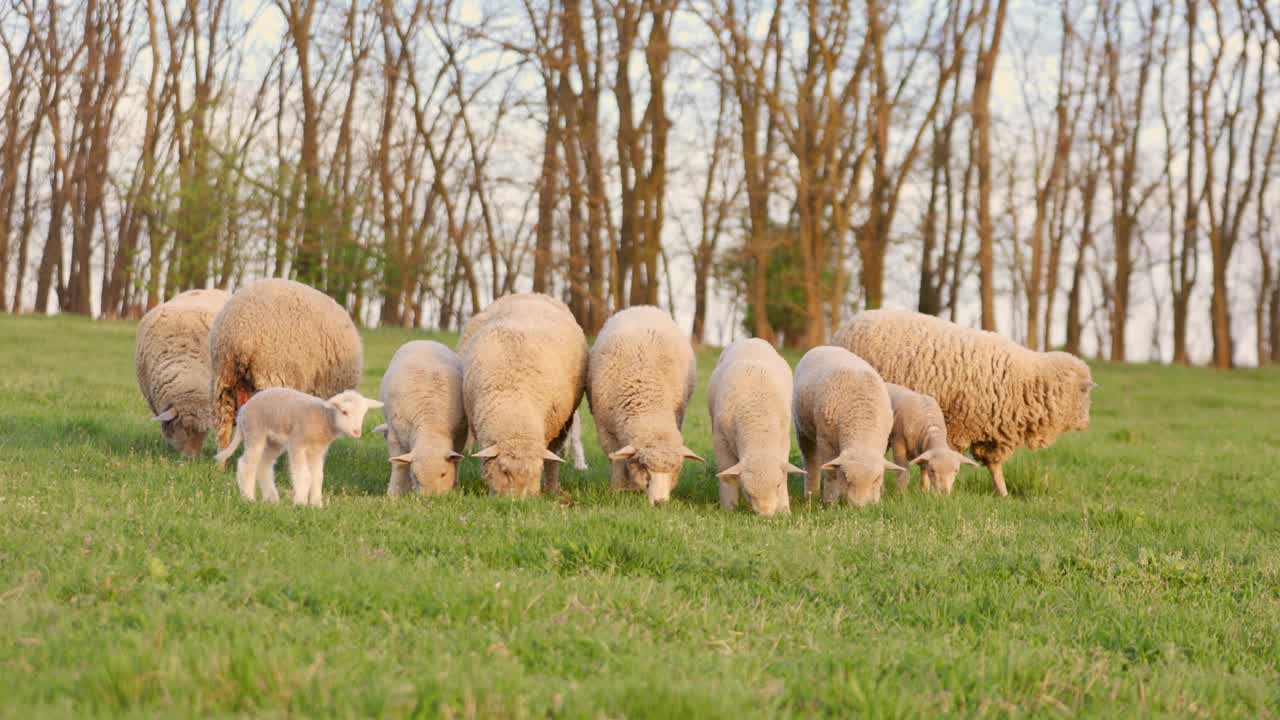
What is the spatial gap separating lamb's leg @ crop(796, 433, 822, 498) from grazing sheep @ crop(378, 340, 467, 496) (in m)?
2.75

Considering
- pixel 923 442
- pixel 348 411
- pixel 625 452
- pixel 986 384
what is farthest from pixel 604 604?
pixel 986 384

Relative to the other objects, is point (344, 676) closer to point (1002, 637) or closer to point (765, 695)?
point (765, 695)

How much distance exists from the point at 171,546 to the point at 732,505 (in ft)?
12.8

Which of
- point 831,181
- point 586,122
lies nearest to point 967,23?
point 831,181

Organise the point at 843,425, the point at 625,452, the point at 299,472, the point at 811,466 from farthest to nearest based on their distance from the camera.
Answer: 1. the point at 811,466
2. the point at 843,425
3. the point at 625,452
4. the point at 299,472

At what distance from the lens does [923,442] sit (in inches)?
358

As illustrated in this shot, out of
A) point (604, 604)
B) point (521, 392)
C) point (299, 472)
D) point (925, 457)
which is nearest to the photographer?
point (604, 604)

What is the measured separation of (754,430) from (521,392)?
67.4 inches

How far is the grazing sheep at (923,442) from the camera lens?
8.69m

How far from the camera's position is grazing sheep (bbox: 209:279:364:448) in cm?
865

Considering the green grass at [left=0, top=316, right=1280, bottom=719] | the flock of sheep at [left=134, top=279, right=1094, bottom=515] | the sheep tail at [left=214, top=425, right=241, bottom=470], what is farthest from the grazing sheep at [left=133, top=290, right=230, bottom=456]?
the sheep tail at [left=214, top=425, right=241, bottom=470]

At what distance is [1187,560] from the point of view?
6223 millimetres

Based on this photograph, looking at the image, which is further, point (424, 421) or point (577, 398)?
point (577, 398)

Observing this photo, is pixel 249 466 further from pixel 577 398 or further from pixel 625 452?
pixel 577 398
